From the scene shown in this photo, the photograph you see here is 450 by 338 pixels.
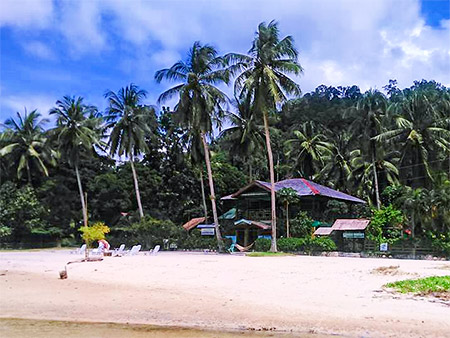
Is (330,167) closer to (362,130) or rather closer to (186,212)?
(362,130)

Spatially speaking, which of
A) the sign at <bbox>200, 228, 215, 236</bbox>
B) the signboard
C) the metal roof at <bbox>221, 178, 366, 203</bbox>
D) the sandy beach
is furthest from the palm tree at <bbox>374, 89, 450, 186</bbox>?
the sandy beach

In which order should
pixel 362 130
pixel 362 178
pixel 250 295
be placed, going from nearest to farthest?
pixel 250 295 < pixel 362 130 < pixel 362 178

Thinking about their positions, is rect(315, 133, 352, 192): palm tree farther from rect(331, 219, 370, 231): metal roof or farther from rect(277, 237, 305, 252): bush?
rect(277, 237, 305, 252): bush

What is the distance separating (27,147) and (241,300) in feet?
145

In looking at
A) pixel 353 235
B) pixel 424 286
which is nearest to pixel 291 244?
pixel 353 235

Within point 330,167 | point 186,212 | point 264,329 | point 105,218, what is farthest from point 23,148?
point 264,329

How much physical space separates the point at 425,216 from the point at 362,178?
19.7m

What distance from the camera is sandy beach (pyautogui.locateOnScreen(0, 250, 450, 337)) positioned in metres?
10.9

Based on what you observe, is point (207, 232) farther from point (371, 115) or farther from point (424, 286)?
point (424, 286)

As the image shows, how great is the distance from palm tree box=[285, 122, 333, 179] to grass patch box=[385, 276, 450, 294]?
36498 mm

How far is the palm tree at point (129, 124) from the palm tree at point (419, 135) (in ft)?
73.5

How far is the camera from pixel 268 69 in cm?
3422

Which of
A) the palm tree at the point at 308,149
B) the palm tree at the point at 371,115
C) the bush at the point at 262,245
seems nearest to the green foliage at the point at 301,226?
the bush at the point at 262,245

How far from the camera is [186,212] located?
5141cm
